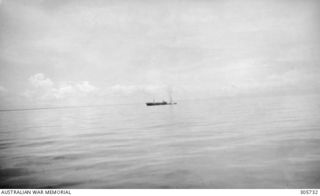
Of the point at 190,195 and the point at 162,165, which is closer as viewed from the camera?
the point at 190,195

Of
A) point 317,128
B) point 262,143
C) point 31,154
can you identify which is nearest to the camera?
point 31,154

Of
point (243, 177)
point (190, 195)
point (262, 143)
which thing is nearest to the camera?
point (190, 195)

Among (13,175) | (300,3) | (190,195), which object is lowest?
(190,195)

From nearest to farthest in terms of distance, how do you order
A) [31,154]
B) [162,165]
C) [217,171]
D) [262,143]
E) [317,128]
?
[217,171] → [162,165] → [31,154] → [262,143] → [317,128]

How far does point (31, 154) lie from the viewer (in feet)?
27.9

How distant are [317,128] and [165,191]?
912 cm

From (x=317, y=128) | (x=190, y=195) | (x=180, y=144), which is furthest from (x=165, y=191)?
(x=317, y=128)

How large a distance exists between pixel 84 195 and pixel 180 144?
469cm

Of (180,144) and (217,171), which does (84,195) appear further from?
(180,144)

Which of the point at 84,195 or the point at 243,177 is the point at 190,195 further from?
the point at 84,195

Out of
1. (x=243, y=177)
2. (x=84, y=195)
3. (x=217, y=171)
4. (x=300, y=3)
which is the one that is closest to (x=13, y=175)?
(x=84, y=195)

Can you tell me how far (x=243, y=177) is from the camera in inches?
223

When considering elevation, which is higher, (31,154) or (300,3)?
(300,3)

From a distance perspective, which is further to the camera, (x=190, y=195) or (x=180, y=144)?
(x=180, y=144)
